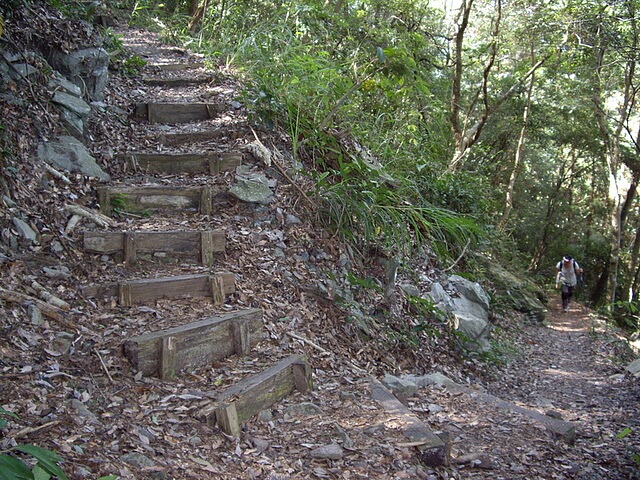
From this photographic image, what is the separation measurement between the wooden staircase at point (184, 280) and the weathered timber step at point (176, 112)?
1.92 ft

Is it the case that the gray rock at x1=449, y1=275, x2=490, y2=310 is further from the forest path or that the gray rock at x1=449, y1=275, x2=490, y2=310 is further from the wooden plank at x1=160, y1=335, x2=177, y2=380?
the wooden plank at x1=160, y1=335, x2=177, y2=380

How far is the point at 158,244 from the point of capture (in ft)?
12.3

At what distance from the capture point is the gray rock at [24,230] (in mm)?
3258

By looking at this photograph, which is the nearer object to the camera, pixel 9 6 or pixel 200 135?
pixel 9 6

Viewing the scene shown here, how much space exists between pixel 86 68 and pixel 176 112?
950 mm

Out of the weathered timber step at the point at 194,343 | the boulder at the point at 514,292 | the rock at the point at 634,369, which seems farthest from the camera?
the boulder at the point at 514,292

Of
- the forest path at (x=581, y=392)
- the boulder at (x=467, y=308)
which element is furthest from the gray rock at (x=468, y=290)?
the forest path at (x=581, y=392)

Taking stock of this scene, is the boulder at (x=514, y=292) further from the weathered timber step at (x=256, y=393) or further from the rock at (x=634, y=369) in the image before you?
the weathered timber step at (x=256, y=393)

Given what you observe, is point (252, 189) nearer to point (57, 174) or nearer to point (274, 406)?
point (57, 174)

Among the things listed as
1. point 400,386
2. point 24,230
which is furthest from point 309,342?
point 24,230

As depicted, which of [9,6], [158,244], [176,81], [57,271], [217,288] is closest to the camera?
[57,271]

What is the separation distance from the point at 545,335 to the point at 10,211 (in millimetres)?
7748

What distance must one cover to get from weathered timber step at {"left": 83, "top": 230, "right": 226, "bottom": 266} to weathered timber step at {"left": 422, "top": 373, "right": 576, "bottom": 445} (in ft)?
5.67

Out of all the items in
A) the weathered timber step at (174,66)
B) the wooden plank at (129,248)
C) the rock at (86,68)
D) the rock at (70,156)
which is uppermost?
the weathered timber step at (174,66)
